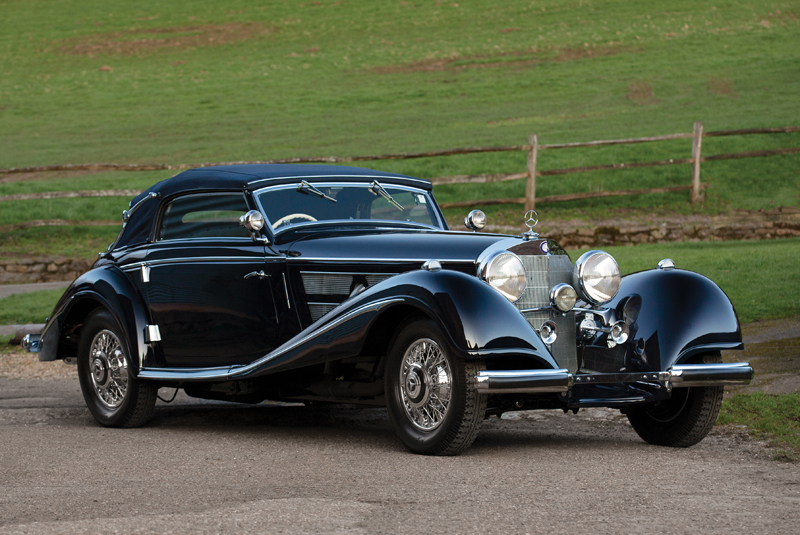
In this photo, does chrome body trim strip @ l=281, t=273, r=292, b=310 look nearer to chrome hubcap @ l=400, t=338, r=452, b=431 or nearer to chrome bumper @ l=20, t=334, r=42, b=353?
chrome hubcap @ l=400, t=338, r=452, b=431

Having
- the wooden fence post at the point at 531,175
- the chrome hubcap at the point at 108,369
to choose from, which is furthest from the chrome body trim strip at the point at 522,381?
the wooden fence post at the point at 531,175

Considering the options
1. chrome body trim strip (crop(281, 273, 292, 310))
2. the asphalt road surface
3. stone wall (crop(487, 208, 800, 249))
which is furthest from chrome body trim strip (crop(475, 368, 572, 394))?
stone wall (crop(487, 208, 800, 249))

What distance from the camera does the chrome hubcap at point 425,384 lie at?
5543 mm

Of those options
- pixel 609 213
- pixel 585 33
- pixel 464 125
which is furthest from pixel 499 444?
pixel 585 33

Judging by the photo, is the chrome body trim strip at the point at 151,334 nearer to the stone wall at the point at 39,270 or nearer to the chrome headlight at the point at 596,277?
the chrome headlight at the point at 596,277

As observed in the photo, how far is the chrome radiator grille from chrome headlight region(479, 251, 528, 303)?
173mm

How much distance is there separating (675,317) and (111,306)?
13.5ft

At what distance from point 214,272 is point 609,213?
1659 cm

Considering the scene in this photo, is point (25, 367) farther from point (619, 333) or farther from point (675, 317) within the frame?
point (675, 317)

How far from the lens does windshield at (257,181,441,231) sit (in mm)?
7074

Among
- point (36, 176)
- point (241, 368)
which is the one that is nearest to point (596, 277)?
point (241, 368)

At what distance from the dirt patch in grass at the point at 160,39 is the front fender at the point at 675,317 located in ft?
145

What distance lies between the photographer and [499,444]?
20.5 feet

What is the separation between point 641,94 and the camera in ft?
118
